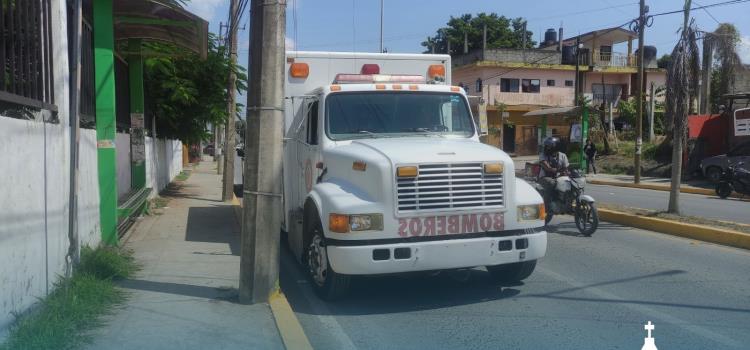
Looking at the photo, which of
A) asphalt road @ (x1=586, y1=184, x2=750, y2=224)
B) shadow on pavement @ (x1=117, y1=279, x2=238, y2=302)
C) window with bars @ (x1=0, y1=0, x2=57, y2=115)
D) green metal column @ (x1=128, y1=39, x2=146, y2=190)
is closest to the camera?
window with bars @ (x1=0, y1=0, x2=57, y2=115)

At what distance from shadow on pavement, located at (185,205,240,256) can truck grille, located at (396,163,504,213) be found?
3.94 metres

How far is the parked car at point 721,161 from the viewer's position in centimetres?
2214

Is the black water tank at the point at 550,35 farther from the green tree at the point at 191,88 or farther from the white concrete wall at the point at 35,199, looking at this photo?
the white concrete wall at the point at 35,199

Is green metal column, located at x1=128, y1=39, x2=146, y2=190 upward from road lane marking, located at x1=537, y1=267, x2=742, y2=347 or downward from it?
upward

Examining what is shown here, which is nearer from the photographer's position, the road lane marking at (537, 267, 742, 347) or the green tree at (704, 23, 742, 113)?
the road lane marking at (537, 267, 742, 347)

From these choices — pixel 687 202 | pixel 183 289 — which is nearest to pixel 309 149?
pixel 183 289

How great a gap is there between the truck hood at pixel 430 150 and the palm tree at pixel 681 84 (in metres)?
6.73

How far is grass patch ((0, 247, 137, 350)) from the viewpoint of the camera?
502 centimetres

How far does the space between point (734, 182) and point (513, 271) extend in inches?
570

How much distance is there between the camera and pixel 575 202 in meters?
11.2

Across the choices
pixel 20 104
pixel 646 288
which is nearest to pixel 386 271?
pixel 646 288

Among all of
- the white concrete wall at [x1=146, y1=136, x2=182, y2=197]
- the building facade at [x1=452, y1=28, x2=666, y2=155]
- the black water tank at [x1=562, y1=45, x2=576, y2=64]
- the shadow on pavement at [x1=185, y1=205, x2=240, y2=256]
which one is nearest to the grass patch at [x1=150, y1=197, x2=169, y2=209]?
the white concrete wall at [x1=146, y1=136, x2=182, y2=197]

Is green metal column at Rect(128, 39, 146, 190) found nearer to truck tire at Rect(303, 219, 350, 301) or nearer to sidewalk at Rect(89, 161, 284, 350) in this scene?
sidewalk at Rect(89, 161, 284, 350)

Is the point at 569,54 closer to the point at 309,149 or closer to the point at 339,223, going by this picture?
the point at 309,149
